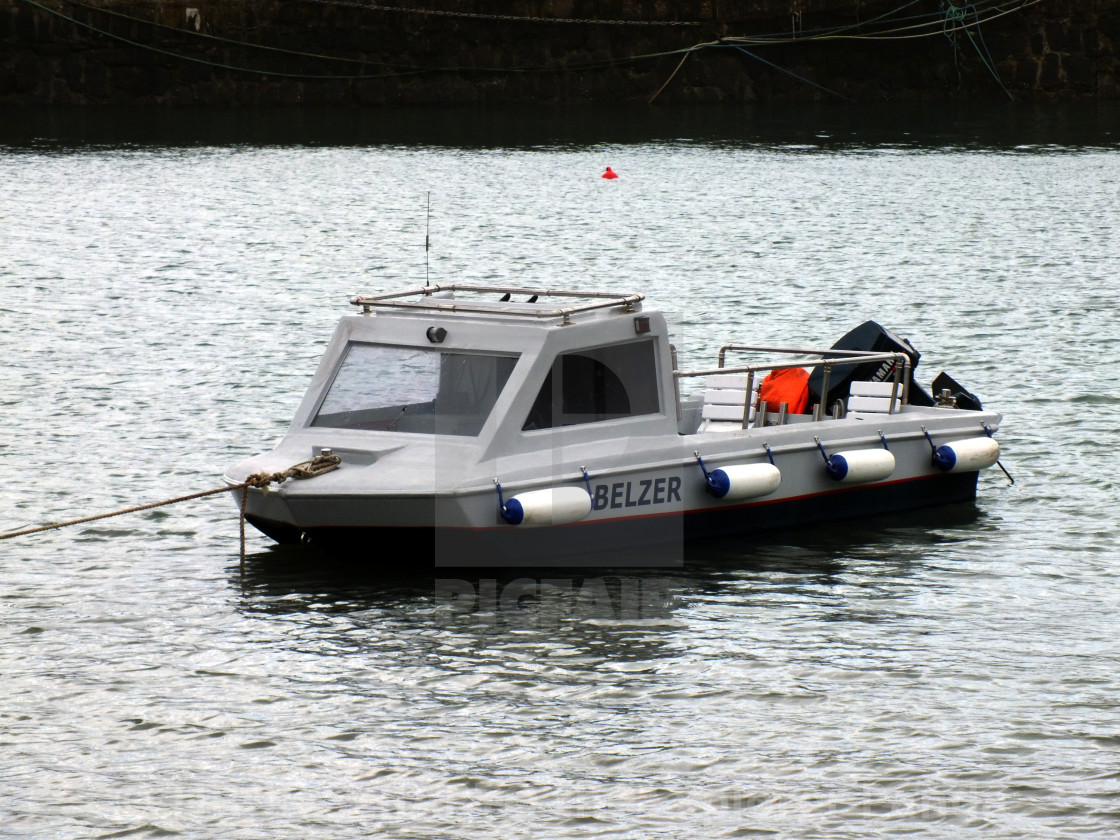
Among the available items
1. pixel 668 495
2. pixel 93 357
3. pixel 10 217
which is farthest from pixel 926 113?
pixel 668 495

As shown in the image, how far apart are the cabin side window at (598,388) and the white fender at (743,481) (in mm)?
702

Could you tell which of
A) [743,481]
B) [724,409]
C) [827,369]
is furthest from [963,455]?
[743,481]

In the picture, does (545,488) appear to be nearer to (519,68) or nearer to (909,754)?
(909,754)

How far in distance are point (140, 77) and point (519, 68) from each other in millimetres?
11503

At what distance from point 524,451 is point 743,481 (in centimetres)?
182

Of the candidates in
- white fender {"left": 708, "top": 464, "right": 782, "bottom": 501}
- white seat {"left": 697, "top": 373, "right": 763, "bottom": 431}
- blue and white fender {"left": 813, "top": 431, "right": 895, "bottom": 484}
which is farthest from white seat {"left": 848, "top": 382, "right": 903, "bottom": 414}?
white fender {"left": 708, "top": 464, "right": 782, "bottom": 501}

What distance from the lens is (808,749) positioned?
11.0 meters

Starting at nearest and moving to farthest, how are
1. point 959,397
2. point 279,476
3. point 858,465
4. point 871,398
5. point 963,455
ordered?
point 279,476, point 858,465, point 963,455, point 871,398, point 959,397

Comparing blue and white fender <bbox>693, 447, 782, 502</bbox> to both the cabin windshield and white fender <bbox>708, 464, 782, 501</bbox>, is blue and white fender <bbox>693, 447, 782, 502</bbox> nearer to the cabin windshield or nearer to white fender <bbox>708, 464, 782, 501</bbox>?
white fender <bbox>708, 464, 782, 501</bbox>

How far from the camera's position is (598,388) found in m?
14.0

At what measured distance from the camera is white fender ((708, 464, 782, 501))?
14.2 metres

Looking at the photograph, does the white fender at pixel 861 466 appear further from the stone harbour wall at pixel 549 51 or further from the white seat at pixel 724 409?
the stone harbour wall at pixel 549 51

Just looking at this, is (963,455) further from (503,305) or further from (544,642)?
(544,642)

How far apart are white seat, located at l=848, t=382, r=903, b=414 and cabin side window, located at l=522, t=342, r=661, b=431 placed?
235 cm
